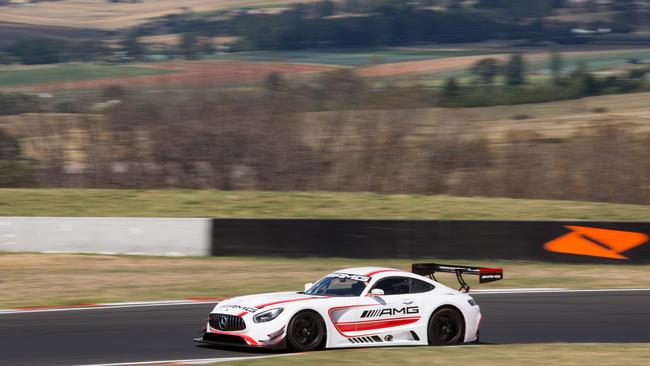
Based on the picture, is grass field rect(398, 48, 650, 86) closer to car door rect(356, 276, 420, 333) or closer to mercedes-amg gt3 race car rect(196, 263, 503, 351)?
mercedes-amg gt3 race car rect(196, 263, 503, 351)

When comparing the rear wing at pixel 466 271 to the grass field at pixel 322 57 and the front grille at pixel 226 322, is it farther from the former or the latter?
the grass field at pixel 322 57

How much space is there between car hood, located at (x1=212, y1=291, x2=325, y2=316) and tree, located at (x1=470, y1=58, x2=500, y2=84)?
46.5 metres

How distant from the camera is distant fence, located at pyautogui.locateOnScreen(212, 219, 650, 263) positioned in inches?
760

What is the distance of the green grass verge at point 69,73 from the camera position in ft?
140

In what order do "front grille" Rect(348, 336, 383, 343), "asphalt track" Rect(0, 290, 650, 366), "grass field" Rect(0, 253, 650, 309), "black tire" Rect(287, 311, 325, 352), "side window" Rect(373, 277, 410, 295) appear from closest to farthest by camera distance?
"black tire" Rect(287, 311, 325, 352) → "asphalt track" Rect(0, 290, 650, 366) → "front grille" Rect(348, 336, 383, 343) → "side window" Rect(373, 277, 410, 295) → "grass field" Rect(0, 253, 650, 309)

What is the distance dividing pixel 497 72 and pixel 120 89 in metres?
30.4

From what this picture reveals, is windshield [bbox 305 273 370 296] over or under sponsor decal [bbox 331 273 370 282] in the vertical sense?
under

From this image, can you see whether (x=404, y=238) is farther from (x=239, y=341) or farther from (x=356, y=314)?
(x=239, y=341)

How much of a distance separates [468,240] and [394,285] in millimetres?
8604

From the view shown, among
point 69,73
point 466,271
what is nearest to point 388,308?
point 466,271

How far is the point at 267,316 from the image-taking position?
10.1 meters

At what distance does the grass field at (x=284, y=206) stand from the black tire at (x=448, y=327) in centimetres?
1159

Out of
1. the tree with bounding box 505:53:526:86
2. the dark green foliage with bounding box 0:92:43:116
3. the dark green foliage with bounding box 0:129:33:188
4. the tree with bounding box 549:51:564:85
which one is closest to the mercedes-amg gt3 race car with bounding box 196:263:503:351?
the dark green foliage with bounding box 0:129:33:188

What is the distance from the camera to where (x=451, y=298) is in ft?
36.3
